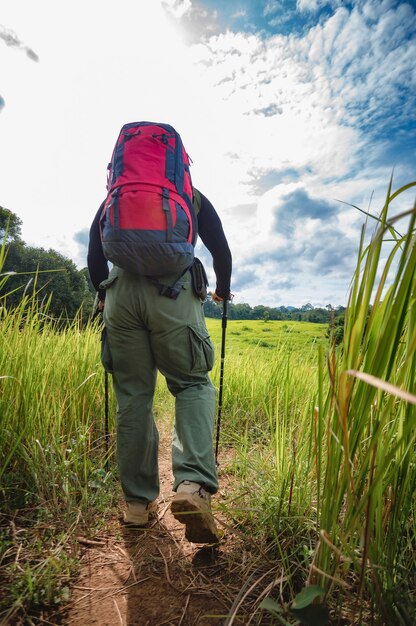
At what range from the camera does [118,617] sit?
1.20 m

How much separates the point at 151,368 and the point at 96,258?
2.90 feet

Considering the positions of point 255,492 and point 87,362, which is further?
point 87,362

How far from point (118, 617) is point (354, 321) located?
1335mm

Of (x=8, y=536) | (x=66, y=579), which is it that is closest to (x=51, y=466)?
(x=8, y=536)

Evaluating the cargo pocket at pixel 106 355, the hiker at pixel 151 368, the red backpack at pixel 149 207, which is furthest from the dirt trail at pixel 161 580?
the red backpack at pixel 149 207

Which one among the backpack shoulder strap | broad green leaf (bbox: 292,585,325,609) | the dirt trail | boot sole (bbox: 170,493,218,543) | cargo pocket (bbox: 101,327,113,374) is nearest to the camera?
broad green leaf (bbox: 292,585,325,609)

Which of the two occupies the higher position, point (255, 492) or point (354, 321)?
point (354, 321)

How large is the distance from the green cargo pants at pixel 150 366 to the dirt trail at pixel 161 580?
0.97ft

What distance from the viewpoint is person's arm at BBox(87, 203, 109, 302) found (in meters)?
2.16

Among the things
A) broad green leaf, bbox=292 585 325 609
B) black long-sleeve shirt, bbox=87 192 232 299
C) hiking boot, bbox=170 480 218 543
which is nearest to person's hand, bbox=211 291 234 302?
black long-sleeve shirt, bbox=87 192 232 299

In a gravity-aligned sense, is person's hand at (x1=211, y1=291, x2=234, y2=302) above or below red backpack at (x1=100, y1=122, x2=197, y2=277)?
below

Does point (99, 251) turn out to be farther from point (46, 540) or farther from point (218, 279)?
point (46, 540)

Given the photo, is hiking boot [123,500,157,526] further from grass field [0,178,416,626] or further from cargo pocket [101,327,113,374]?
cargo pocket [101,327,113,374]

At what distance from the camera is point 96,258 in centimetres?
226
